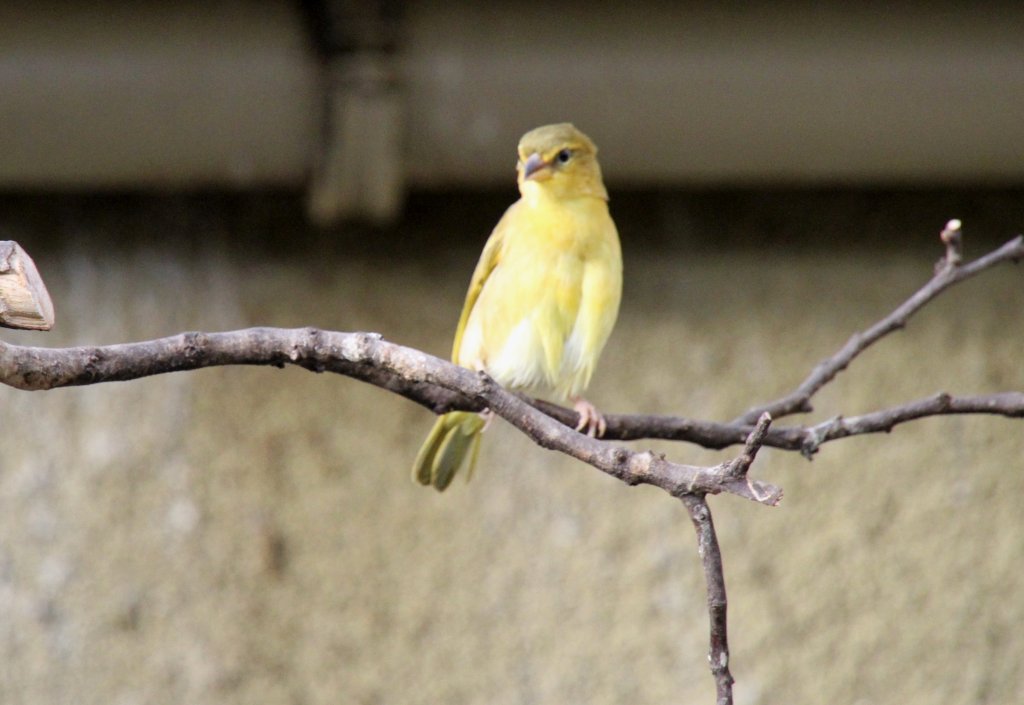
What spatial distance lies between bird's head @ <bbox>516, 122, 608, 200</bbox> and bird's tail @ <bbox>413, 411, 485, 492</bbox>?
0.47 meters

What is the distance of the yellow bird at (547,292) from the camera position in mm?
2498

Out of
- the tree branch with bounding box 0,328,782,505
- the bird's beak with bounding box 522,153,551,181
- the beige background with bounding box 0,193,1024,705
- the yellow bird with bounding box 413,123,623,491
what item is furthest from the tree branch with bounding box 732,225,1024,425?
the beige background with bounding box 0,193,1024,705

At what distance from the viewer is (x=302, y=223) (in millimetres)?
3270

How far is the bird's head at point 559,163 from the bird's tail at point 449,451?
1.55ft

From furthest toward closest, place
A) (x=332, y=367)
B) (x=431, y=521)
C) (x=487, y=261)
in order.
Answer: (x=431, y=521) < (x=487, y=261) < (x=332, y=367)

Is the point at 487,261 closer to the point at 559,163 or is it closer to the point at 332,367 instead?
the point at 559,163

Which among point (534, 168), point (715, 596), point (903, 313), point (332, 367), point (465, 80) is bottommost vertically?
point (715, 596)

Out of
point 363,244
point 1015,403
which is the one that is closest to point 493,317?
point 363,244

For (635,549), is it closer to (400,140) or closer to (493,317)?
(493,317)

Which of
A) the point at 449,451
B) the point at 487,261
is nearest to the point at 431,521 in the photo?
the point at 449,451

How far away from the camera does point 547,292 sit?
251 cm

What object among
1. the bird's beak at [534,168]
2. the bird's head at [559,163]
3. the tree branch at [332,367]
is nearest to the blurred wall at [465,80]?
the bird's head at [559,163]

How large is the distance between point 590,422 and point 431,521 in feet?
3.23

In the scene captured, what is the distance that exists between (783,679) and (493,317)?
4.30 feet
